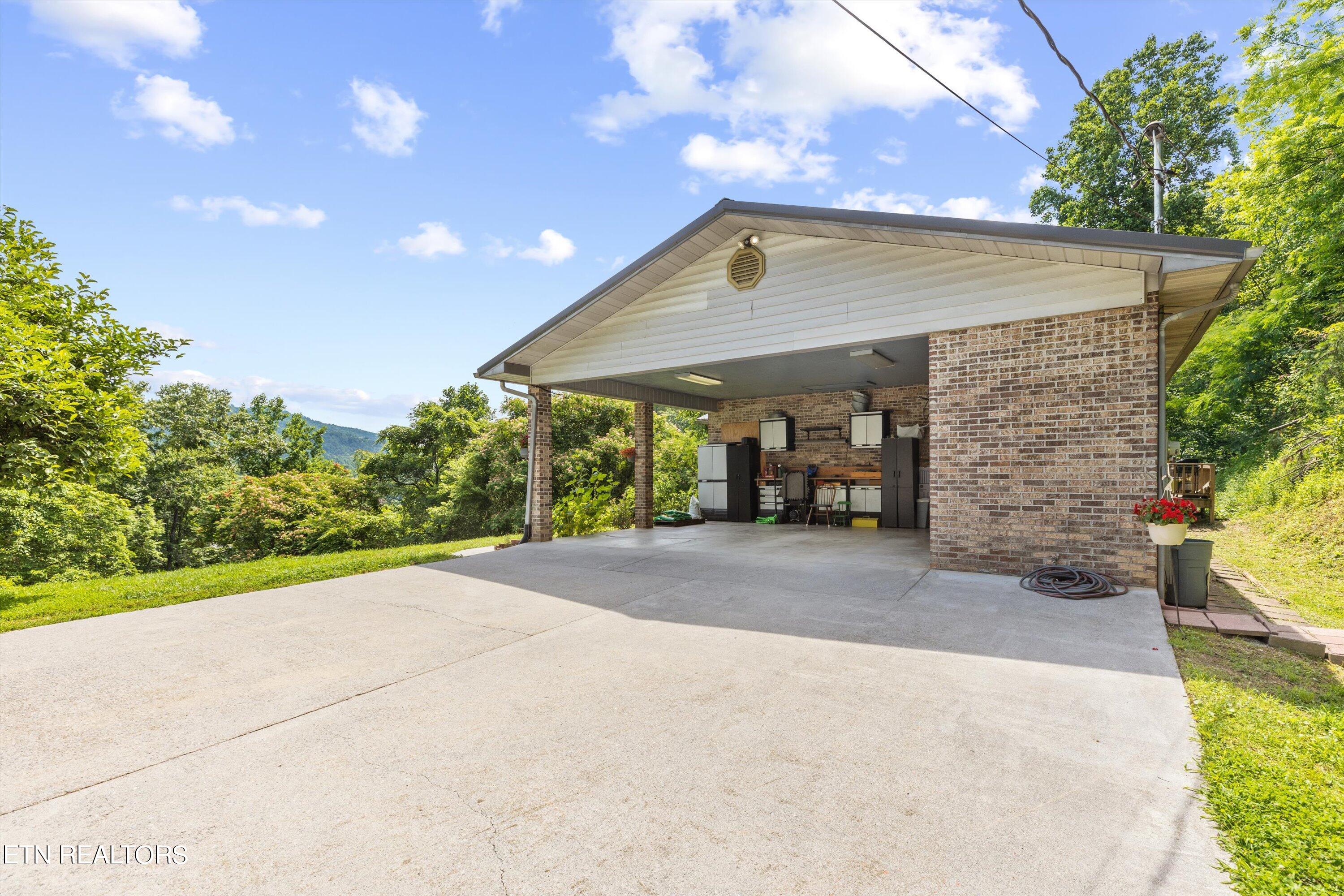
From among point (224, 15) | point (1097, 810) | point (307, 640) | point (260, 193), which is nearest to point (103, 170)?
point (260, 193)

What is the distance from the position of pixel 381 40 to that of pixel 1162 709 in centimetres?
828

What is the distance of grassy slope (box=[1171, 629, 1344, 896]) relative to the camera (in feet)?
5.24

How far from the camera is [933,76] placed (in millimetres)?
5488

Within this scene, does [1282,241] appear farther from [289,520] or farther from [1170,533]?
[289,520]

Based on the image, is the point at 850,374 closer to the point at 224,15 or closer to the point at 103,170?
the point at 224,15

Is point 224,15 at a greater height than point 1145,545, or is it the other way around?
point 224,15

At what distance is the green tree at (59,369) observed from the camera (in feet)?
16.0

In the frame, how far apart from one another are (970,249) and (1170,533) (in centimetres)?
307

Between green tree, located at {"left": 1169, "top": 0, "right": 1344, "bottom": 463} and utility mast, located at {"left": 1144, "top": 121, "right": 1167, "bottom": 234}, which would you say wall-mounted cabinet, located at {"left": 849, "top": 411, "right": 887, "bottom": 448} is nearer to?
utility mast, located at {"left": 1144, "top": 121, "right": 1167, "bottom": 234}

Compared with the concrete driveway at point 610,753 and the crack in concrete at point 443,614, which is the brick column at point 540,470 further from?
the concrete driveway at point 610,753

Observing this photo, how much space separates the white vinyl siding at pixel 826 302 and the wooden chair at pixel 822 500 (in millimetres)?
5352

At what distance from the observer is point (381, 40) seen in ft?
19.2

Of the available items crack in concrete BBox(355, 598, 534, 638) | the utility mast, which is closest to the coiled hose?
crack in concrete BBox(355, 598, 534, 638)

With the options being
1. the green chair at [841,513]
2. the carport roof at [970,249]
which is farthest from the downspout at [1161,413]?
the green chair at [841,513]
